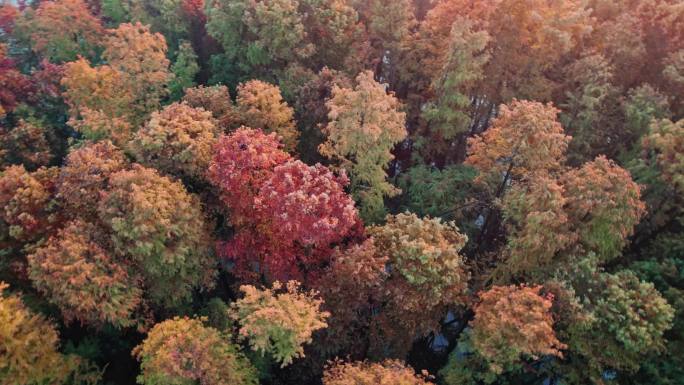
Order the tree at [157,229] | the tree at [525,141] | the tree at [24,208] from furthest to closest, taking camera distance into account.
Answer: the tree at [525,141]
the tree at [24,208]
the tree at [157,229]

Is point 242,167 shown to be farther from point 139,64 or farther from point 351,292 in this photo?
point 139,64

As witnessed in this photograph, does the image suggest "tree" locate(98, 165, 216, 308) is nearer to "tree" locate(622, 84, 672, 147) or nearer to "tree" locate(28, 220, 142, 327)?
"tree" locate(28, 220, 142, 327)

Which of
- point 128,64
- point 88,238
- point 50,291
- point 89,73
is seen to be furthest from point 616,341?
point 89,73

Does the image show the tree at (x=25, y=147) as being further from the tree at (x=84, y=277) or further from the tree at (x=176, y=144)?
the tree at (x=84, y=277)

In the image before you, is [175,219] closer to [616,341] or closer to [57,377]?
[57,377]

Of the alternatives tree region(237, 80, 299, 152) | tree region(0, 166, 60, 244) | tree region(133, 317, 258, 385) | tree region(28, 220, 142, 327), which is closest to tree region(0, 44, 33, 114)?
tree region(0, 166, 60, 244)

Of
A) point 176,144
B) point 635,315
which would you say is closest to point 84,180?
point 176,144

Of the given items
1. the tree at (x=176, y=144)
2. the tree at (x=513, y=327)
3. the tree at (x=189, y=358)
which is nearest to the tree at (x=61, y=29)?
the tree at (x=176, y=144)
